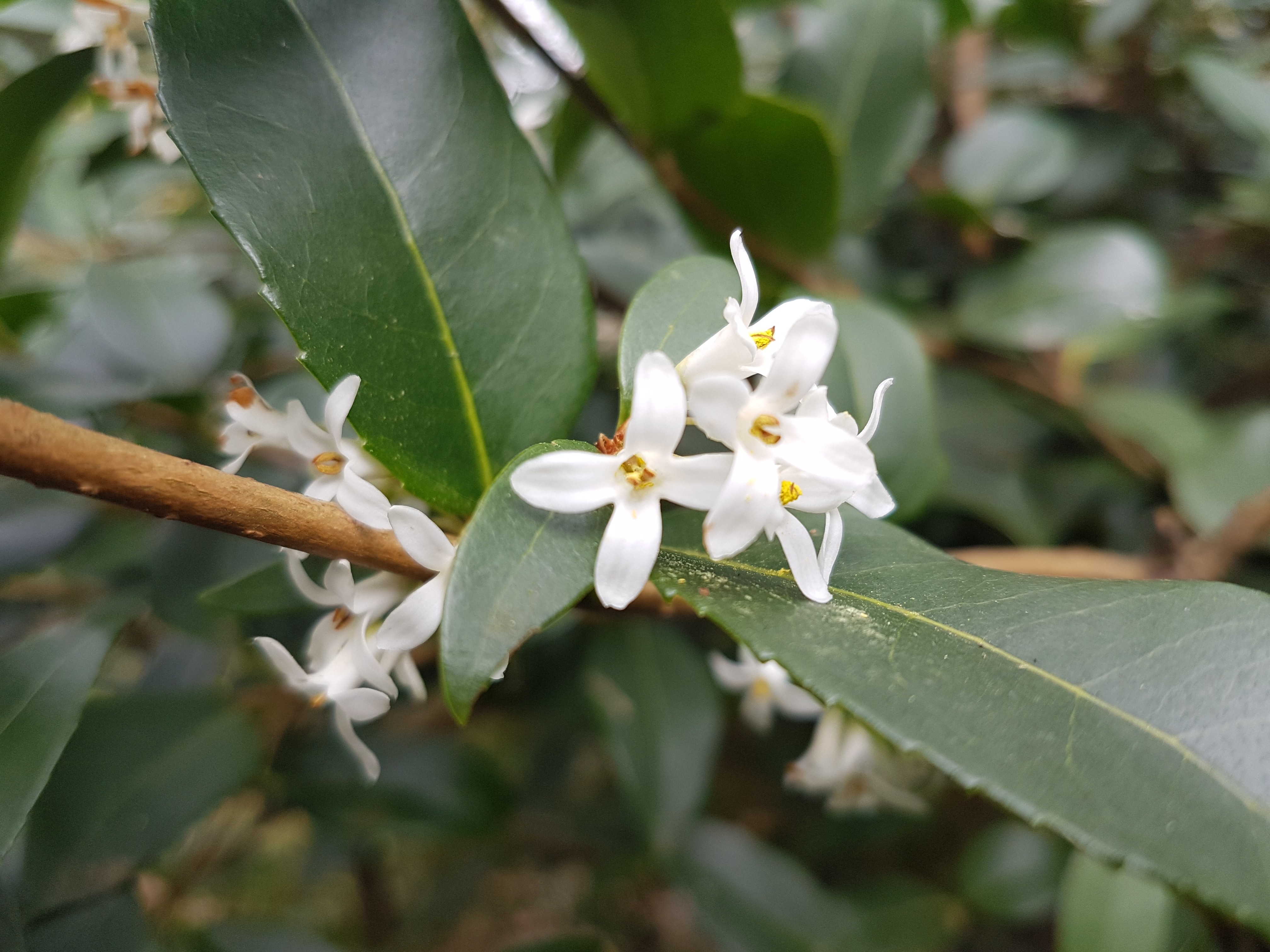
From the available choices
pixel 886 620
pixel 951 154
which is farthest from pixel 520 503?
pixel 951 154

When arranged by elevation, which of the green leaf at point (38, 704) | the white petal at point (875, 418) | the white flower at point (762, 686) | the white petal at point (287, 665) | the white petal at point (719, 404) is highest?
the white petal at point (719, 404)

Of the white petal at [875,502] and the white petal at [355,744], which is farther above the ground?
the white petal at [875,502]

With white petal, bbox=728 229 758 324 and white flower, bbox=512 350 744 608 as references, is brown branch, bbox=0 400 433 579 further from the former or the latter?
white petal, bbox=728 229 758 324

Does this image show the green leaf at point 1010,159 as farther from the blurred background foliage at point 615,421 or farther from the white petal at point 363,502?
the white petal at point 363,502

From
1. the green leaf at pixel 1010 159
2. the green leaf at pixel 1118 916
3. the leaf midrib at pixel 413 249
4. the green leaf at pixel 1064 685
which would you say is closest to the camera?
the green leaf at pixel 1064 685

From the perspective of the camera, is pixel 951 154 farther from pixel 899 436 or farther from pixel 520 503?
pixel 520 503

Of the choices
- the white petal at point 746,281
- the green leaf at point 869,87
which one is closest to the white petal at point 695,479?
A: the white petal at point 746,281
